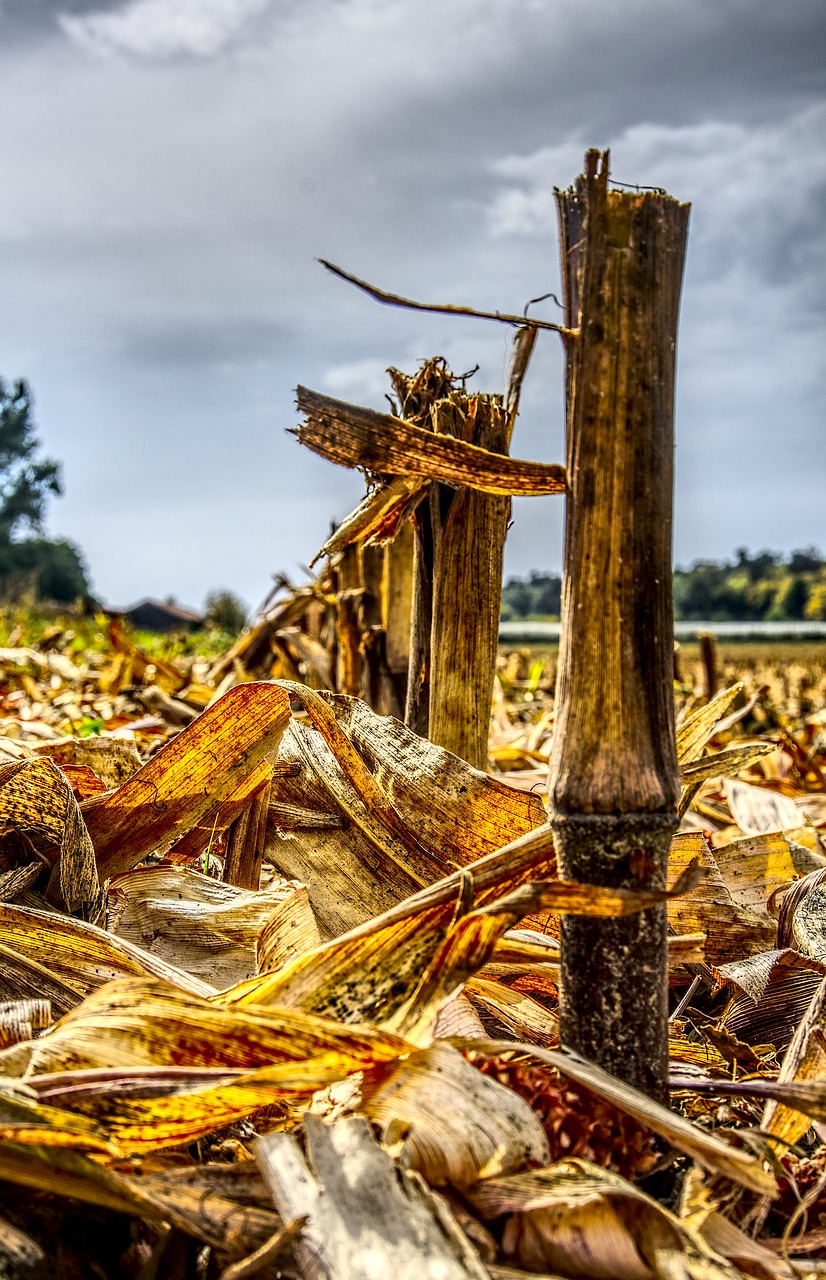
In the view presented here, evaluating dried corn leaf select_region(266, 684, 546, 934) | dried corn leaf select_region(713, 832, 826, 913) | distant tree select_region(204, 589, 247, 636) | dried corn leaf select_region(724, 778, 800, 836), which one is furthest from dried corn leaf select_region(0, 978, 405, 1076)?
distant tree select_region(204, 589, 247, 636)

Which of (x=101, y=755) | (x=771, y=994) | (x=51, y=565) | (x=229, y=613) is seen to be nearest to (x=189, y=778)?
(x=101, y=755)

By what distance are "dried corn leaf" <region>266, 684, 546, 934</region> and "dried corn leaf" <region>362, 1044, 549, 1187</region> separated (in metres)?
0.39

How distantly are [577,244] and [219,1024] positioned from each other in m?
0.63

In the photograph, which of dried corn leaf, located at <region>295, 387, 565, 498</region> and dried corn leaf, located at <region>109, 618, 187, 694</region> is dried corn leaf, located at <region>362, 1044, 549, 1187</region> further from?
dried corn leaf, located at <region>109, 618, 187, 694</region>

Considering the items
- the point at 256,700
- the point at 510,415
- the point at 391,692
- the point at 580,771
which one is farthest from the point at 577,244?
the point at 391,692

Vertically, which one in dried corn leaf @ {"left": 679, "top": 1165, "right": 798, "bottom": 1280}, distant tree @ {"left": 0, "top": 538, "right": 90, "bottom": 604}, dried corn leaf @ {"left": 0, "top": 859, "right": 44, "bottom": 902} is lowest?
dried corn leaf @ {"left": 679, "top": 1165, "right": 798, "bottom": 1280}

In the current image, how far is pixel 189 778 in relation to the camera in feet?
3.90

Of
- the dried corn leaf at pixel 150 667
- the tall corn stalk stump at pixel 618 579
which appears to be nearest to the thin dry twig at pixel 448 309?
→ the tall corn stalk stump at pixel 618 579

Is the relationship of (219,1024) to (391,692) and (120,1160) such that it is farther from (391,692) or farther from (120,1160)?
(391,692)

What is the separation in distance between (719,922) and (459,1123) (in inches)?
25.2

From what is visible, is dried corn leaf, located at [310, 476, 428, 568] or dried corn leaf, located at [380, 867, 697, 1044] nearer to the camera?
dried corn leaf, located at [380, 867, 697, 1044]

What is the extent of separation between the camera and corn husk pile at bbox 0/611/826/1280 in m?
0.68

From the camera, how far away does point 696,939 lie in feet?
2.90

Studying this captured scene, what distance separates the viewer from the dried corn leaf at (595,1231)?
2.15ft
